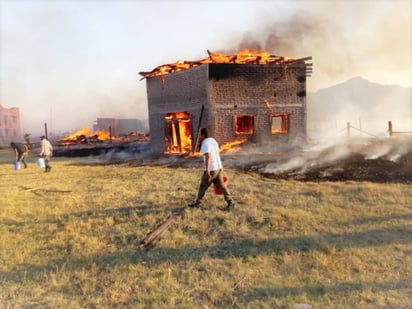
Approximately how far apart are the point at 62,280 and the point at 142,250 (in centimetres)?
149

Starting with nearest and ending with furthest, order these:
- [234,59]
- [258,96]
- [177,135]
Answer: [234,59], [258,96], [177,135]

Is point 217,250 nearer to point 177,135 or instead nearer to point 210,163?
point 210,163

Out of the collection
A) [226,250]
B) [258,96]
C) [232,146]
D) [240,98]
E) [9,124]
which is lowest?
[226,250]

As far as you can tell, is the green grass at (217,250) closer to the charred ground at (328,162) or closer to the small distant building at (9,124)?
the charred ground at (328,162)

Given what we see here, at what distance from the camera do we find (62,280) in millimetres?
5707

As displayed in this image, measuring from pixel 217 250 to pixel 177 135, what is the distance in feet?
60.9

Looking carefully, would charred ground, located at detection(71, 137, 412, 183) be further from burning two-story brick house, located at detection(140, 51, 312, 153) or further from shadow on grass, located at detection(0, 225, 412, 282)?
shadow on grass, located at detection(0, 225, 412, 282)

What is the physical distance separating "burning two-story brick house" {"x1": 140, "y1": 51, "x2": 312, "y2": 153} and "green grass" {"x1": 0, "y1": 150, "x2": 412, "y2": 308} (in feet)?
35.4

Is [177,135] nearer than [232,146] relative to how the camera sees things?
No

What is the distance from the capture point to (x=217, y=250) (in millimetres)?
6570

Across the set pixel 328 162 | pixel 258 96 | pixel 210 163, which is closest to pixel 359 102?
pixel 258 96

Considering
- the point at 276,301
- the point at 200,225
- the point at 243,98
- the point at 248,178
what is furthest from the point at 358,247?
the point at 243,98

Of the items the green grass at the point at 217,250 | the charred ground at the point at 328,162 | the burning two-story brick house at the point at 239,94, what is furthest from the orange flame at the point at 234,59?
the green grass at the point at 217,250

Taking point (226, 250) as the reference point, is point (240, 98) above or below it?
above
